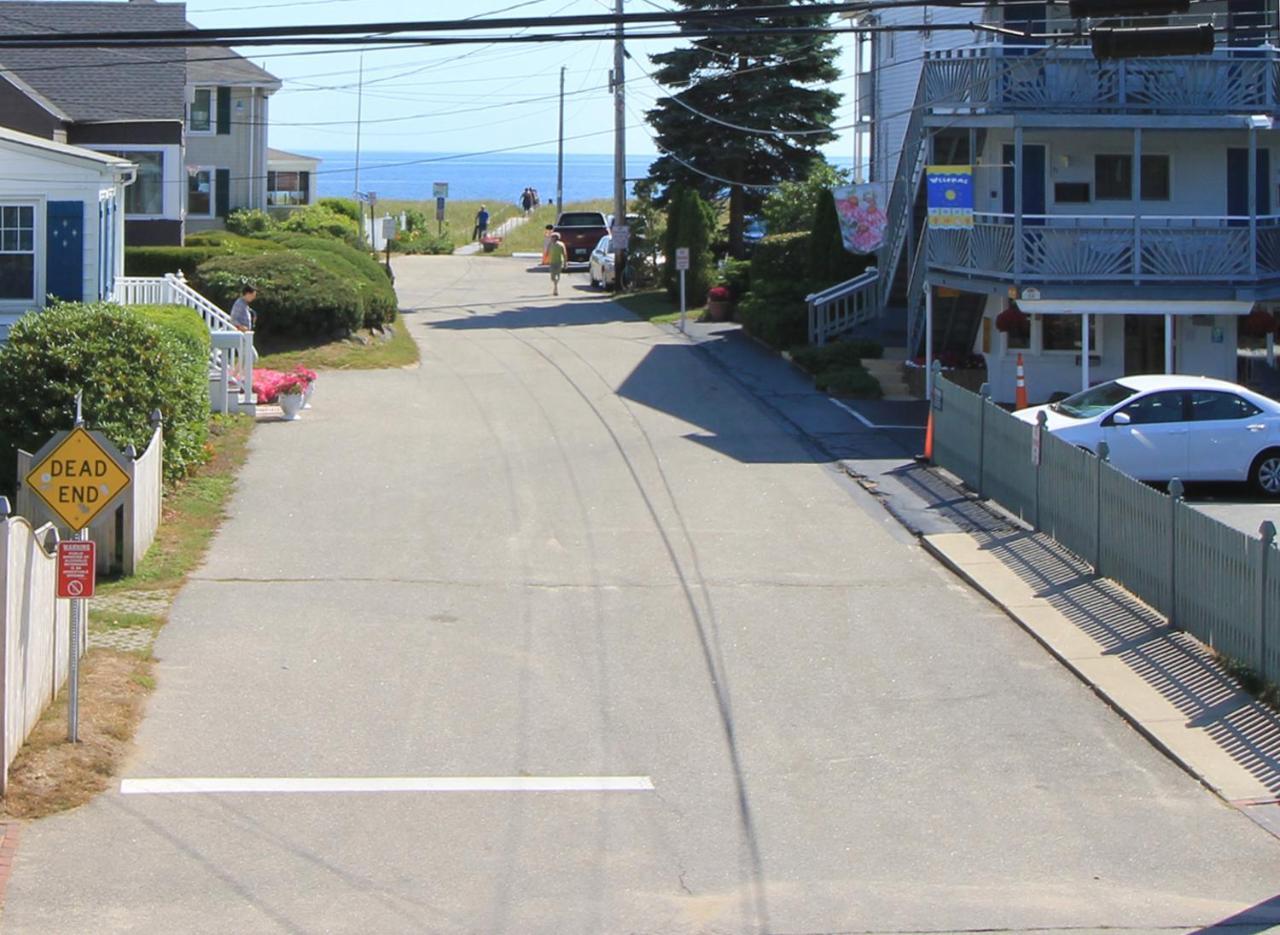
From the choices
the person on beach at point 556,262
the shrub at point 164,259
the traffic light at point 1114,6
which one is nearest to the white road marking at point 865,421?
the traffic light at point 1114,6

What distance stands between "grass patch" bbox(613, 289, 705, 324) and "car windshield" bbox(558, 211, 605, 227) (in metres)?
11.0

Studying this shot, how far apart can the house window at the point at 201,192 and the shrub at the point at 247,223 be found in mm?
694

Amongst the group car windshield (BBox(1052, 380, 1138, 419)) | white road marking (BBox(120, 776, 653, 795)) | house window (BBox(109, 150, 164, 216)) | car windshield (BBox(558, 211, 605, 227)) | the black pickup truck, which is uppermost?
car windshield (BBox(558, 211, 605, 227))

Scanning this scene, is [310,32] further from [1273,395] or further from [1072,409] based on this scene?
[1273,395]

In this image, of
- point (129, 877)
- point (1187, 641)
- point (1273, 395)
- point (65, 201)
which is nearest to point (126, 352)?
point (65, 201)

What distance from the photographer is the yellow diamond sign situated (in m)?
11.5

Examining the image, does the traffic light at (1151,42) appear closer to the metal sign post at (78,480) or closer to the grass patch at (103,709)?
the metal sign post at (78,480)

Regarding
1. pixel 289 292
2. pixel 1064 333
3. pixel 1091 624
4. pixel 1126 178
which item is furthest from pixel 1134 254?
pixel 289 292

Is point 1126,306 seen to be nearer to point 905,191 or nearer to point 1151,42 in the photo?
point 905,191

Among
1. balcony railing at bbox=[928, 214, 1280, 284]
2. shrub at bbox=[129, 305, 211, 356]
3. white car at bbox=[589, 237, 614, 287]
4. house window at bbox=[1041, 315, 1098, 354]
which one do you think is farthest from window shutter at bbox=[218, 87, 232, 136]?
balcony railing at bbox=[928, 214, 1280, 284]

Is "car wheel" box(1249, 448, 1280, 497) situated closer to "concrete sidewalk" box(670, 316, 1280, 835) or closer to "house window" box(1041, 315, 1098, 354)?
"concrete sidewalk" box(670, 316, 1280, 835)

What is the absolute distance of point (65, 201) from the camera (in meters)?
25.6

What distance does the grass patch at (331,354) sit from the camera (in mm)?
30203

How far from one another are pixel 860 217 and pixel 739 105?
13270 mm
